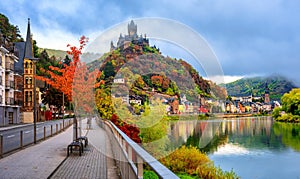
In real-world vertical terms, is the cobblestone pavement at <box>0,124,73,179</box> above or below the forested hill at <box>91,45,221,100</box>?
below

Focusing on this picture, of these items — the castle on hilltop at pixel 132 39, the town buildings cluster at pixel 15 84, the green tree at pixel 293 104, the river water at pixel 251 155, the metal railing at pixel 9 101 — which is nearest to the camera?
the castle on hilltop at pixel 132 39

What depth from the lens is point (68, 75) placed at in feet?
54.6

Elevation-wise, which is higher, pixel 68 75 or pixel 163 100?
pixel 68 75

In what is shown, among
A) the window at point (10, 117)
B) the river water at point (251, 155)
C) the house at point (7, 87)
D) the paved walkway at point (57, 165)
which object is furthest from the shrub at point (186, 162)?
the window at point (10, 117)

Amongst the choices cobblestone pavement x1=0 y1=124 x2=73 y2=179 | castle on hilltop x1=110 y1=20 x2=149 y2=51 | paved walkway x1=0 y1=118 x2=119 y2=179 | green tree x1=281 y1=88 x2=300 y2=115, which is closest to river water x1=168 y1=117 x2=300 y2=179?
paved walkway x1=0 y1=118 x2=119 y2=179

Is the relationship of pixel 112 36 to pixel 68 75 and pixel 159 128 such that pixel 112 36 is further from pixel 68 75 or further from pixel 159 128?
pixel 68 75

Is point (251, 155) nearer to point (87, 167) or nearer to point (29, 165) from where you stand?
point (87, 167)

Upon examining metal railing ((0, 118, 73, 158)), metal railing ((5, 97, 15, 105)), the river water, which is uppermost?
metal railing ((5, 97, 15, 105))

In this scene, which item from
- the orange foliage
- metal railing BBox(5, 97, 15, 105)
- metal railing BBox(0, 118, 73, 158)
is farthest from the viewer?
metal railing BBox(5, 97, 15, 105)

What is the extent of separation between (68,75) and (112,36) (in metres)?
8.69

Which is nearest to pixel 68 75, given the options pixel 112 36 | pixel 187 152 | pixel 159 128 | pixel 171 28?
pixel 159 128

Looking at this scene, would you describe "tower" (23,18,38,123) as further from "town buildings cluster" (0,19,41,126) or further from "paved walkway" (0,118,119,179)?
"paved walkway" (0,118,119,179)

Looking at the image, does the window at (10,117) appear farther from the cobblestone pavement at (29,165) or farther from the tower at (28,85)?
the cobblestone pavement at (29,165)

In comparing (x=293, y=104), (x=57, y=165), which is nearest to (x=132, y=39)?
(x=57, y=165)
